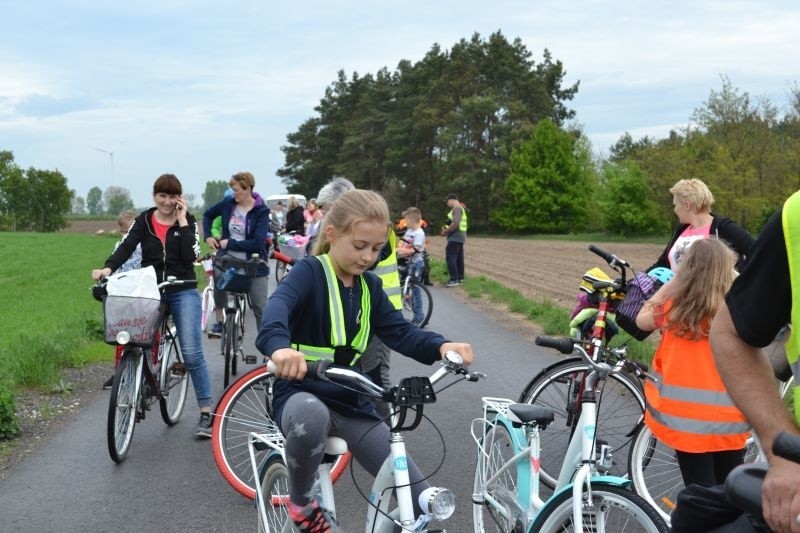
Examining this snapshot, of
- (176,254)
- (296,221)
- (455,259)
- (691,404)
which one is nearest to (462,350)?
(691,404)

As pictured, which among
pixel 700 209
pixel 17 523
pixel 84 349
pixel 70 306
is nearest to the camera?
pixel 17 523

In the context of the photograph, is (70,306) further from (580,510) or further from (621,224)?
(621,224)

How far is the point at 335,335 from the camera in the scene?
3.67 meters

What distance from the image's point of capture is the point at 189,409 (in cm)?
850

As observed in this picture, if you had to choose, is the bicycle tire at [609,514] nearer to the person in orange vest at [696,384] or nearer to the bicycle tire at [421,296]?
the person in orange vest at [696,384]

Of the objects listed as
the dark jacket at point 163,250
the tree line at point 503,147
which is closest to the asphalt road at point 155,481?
the dark jacket at point 163,250

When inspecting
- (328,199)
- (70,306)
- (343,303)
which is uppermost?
(328,199)

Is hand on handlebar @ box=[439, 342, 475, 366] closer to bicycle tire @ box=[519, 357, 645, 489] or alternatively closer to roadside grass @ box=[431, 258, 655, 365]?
bicycle tire @ box=[519, 357, 645, 489]

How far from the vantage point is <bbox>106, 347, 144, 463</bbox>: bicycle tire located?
6430 millimetres

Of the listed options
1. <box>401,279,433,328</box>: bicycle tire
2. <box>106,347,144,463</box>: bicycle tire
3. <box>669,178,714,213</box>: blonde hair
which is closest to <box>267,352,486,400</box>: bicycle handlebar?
<box>106,347,144,463</box>: bicycle tire

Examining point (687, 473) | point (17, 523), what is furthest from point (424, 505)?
point (17, 523)

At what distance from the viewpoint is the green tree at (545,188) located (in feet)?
246

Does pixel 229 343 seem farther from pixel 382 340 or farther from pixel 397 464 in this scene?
pixel 397 464

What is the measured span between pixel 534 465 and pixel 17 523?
3100mm
